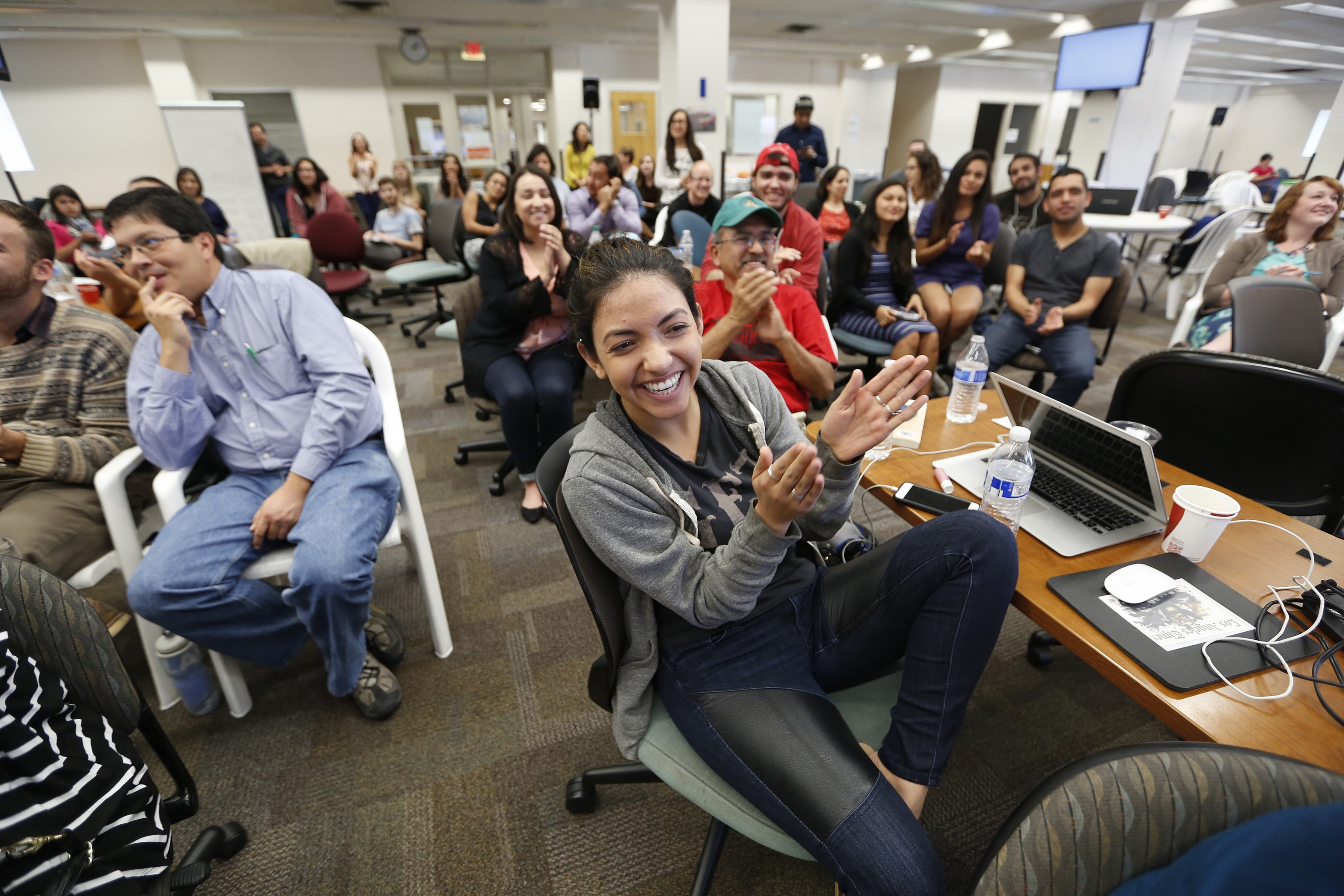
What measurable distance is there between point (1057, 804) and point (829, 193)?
4.55 metres

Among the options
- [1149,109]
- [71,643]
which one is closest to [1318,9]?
[1149,109]

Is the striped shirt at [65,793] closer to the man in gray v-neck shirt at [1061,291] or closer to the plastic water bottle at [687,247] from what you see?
the plastic water bottle at [687,247]

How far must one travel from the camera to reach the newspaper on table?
0.94 meters

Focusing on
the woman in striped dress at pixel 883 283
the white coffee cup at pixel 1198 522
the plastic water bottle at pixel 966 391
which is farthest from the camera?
the woman in striped dress at pixel 883 283

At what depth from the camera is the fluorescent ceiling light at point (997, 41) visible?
369 inches

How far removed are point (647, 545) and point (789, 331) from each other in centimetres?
127

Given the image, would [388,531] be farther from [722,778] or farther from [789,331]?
[789,331]

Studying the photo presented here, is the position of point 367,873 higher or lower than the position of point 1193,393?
lower

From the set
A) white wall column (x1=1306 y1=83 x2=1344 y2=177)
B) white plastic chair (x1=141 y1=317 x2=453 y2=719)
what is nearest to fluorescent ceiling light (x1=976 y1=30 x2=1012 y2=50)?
white wall column (x1=1306 y1=83 x2=1344 y2=177)

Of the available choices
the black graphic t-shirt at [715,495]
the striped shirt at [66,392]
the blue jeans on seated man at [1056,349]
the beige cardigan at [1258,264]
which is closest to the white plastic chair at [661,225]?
the blue jeans on seated man at [1056,349]

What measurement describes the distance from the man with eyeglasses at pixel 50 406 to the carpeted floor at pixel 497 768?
61cm

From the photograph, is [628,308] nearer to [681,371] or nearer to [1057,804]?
[681,371]

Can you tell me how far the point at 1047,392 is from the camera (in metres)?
3.08

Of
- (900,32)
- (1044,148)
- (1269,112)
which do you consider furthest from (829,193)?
(1269,112)
